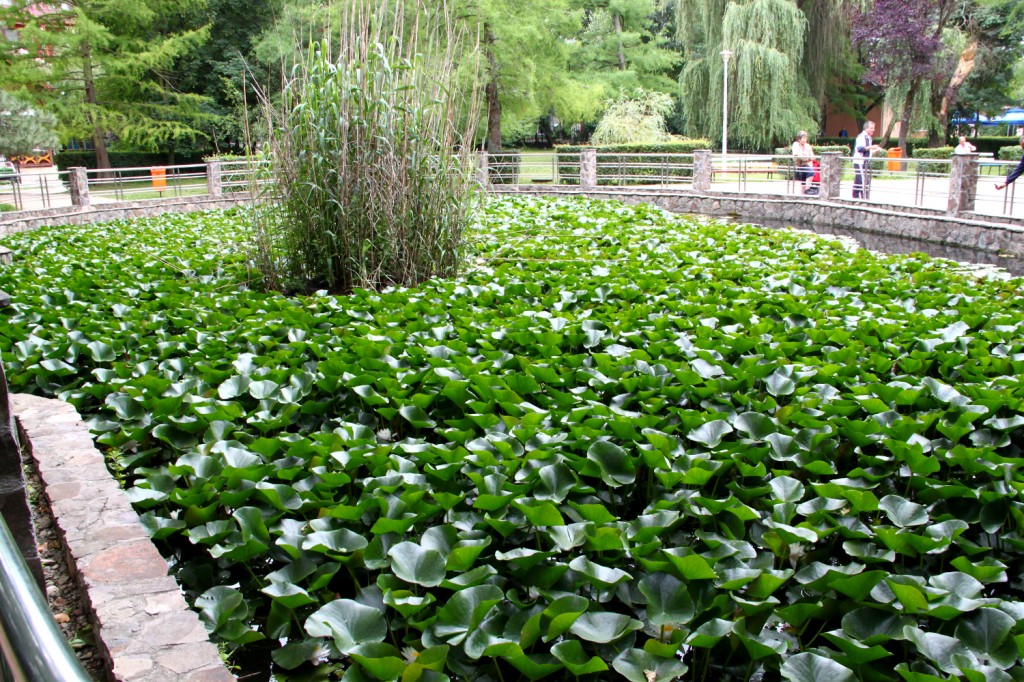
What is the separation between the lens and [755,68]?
19.9 metres

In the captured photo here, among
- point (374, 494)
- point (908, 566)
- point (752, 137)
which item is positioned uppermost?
point (752, 137)

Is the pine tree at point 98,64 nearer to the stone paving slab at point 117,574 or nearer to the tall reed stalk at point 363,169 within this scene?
the tall reed stalk at point 363,169

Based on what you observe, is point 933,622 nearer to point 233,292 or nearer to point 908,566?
point 908,566

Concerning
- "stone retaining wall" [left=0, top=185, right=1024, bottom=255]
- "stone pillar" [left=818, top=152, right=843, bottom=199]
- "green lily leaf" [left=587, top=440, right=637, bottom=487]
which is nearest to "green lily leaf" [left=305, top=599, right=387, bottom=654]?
"green lily leaf" [left=587, top=440, right=637, bottom=487]

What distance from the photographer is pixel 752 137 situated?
20.9m

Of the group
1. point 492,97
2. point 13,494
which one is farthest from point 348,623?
point 492,97

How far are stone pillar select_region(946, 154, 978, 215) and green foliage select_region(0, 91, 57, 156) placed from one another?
16.2 meters

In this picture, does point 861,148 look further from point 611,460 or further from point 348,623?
point 348,623

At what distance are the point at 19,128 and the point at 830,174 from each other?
14.8 metres

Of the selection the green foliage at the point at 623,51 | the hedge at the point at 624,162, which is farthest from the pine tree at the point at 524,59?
the green foliage at the point at 623,51

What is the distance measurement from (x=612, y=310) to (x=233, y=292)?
269cm

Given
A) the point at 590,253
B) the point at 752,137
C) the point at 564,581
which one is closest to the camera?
the point at 564,581

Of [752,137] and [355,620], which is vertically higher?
[752,137]

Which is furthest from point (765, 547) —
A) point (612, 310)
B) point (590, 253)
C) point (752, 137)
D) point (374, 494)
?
point (752, 137)
